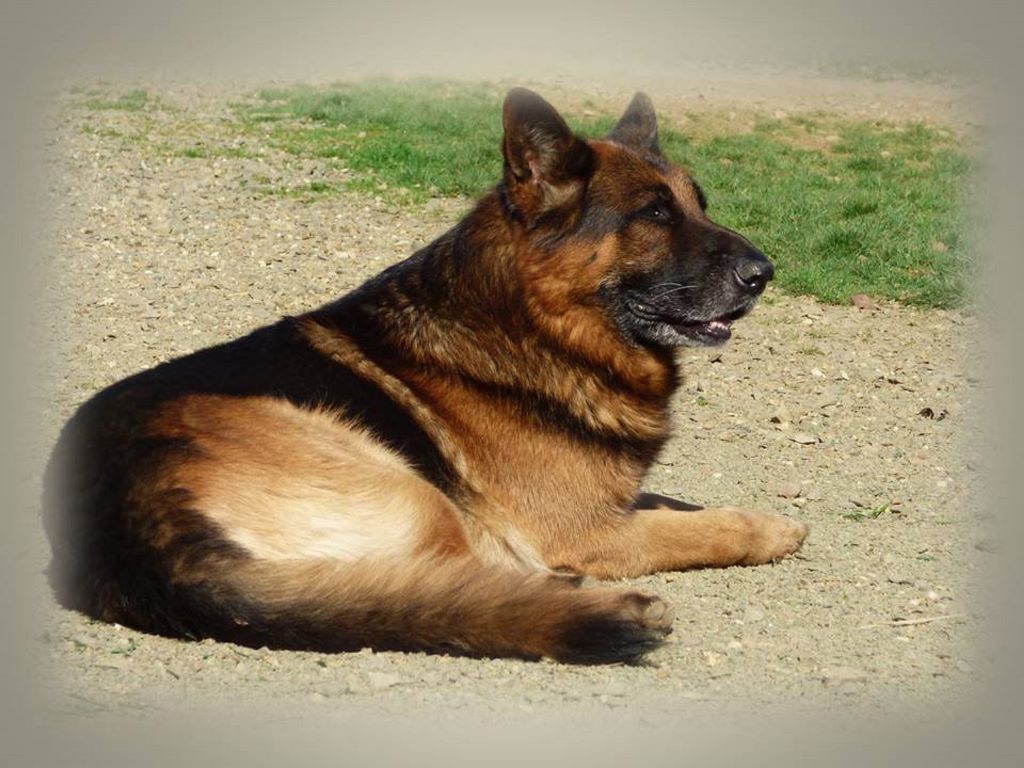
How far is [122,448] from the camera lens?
498 centimetres

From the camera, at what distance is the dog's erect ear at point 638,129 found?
6.38 m

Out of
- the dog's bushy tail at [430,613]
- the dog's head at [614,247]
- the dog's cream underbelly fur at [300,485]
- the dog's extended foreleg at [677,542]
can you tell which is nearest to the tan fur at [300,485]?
the dog's cream underbelly fur at [300,485]

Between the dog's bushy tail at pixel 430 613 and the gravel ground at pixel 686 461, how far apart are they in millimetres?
90

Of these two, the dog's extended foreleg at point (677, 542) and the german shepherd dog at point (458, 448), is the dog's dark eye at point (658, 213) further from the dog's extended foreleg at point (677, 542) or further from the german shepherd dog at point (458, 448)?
the dog's extended foreleg at point (677, 542)

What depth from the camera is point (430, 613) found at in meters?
4.55

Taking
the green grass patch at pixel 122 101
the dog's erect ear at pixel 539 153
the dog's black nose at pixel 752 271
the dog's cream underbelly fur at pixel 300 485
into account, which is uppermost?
the dog's erect ear at pixel 539 153

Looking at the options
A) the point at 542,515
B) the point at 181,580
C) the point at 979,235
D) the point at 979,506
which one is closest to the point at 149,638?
the point at 181,580

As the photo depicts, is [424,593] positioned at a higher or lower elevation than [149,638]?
higher

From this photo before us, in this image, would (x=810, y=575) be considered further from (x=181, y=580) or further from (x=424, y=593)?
(x=181, y=580)

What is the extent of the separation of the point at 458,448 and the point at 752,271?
60.4 inches

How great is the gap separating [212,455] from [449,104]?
12131mm

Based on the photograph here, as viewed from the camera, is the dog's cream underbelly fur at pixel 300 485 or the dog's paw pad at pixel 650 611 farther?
the dog's cream underbelly fur at pixel 300 485

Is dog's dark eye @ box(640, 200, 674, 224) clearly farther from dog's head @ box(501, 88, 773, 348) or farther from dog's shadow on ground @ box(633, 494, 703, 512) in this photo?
dog's shadow on ground @ box(633, 494, 703, 512)

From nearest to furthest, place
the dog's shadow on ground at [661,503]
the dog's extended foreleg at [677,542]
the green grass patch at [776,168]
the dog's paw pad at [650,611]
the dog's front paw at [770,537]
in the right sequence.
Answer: the dog's paw pad at [650,611] → the dog's extended foreleg at [677,542] → the dog's front paw at [770,537] → the dog's shadow on ground at [661,503] → the green grass patch at [776,168]
